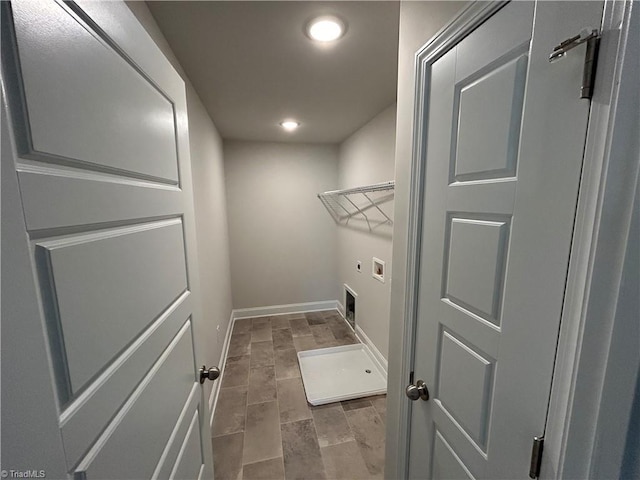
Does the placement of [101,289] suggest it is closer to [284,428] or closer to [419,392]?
[419,392]

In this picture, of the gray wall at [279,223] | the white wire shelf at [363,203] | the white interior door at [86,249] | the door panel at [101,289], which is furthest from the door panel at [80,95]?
the gray wall at [279,223]

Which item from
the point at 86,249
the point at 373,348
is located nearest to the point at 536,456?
the point at 86,249

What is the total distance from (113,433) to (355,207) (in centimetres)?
271

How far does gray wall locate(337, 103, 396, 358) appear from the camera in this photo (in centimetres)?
230

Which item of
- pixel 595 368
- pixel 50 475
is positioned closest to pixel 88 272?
pixel 50 475

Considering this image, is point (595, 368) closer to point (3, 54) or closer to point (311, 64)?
point (3, 54)

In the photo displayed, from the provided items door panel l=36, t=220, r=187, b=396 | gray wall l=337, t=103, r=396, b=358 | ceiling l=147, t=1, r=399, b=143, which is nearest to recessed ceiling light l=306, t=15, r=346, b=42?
ceiling l=147, t=1, r=399, b=143

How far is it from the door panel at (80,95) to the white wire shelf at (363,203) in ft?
5.11

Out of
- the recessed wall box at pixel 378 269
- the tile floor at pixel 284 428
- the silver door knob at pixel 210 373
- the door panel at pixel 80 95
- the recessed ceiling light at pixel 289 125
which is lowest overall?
the tile floor at pixel 284 428

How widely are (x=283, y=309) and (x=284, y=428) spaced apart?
1.94 metres

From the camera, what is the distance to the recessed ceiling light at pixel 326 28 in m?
1.19

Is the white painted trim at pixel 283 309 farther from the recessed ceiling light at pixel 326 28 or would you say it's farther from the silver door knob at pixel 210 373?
the recessed ceiling light at pixel 326 28

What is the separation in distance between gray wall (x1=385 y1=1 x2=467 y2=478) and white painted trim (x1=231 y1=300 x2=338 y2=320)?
2564 mm

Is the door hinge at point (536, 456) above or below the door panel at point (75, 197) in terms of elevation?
below
